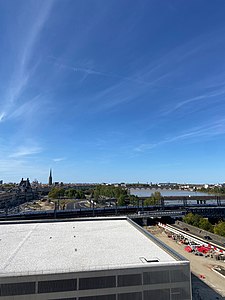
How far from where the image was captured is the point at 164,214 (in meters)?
45.4

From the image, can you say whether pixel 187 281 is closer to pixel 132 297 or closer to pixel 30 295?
pixel 132 297

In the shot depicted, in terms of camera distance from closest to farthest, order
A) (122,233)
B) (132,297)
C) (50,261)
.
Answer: (132,297)
(50,261)
(122,233)

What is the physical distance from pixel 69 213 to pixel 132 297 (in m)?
40.6

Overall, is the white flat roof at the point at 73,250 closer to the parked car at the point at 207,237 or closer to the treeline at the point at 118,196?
the parked car at the point at 207,237

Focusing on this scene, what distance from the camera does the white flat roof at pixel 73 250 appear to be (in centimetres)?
1184

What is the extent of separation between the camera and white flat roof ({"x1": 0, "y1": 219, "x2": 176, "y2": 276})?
11.8 meters

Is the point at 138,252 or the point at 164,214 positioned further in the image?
the point at 164,214

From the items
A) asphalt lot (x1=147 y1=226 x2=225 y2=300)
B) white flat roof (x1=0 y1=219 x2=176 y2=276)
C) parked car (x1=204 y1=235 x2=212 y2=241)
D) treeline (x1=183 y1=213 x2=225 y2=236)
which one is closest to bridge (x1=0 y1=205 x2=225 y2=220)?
treeline (x1=183 y1=213 x2=225 y2=236)

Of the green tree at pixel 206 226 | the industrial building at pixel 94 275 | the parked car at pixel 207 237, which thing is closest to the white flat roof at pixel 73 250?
the industrial building at pixel 94 275

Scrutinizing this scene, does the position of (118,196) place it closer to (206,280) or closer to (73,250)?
(206,280)

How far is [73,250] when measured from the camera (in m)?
15.1

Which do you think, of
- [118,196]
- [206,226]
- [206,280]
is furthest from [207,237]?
[118,196]

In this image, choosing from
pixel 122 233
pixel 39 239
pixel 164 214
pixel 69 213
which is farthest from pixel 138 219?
pixel 39 239

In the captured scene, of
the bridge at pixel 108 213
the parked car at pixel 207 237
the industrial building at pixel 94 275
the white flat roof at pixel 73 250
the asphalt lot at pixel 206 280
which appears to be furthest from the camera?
the bridge at pixel 108 213
